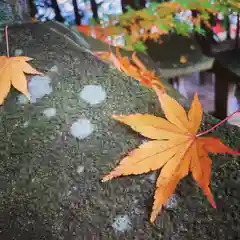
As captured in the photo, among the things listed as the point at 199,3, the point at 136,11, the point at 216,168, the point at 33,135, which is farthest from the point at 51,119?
the point at 199,3

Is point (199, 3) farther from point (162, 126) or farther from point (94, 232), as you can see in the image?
point (94, 232)

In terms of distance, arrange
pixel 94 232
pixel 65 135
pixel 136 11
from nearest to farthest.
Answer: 1. pixel 94 232
2. pixel 65 135
3. pixel 136 11

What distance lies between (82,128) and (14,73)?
27 centimetres

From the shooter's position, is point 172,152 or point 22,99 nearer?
point 172,152

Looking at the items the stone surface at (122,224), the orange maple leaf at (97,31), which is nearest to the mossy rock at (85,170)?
the stone surface at (122,224)

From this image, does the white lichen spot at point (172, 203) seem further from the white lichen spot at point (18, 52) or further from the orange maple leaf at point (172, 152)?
the white lichen spot at point (18, 52)

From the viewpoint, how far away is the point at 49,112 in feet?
3.06

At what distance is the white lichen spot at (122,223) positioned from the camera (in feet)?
2.43

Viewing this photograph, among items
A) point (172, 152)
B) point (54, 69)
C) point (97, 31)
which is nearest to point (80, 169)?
point (172, 152)

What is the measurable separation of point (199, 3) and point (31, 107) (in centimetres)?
123

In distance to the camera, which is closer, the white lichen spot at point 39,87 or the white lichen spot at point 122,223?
the white lichen spot at point 122,223

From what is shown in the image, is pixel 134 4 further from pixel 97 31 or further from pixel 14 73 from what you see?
pixel 14 73

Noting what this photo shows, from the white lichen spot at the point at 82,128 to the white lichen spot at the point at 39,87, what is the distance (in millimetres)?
146

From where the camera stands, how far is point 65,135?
2.92ft
